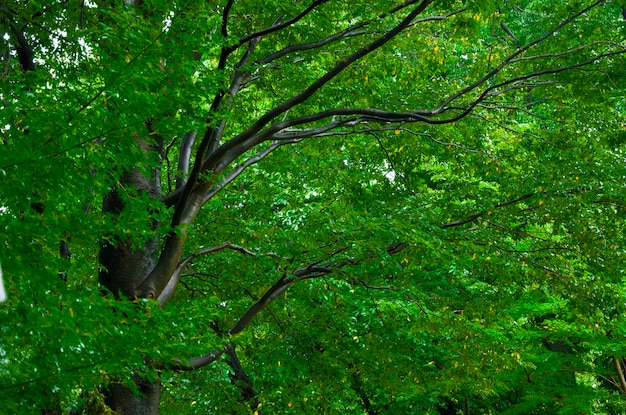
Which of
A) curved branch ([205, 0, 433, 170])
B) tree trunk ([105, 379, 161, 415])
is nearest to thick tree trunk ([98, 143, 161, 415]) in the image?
tree trunk ([105, 379, 161, 415])

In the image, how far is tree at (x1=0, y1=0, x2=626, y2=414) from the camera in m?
4.24

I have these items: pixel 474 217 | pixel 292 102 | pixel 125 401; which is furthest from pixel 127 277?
pixel 474 217

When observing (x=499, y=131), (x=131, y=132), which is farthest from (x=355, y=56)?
(x=499, y=131)

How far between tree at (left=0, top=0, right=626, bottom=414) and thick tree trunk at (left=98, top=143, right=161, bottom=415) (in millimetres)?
26

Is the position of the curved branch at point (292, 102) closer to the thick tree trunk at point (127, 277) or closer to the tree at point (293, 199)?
the tree at point (293, 199)

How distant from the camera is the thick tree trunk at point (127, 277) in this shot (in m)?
7.27

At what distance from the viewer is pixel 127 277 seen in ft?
24.9

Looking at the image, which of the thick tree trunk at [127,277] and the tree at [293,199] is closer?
the tree at [293,199]

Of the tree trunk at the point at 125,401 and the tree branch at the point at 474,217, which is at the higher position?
the tree branch at the point at 474,217

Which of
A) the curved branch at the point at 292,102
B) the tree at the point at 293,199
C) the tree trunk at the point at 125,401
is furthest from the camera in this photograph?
the curved branch at the point at 292,102

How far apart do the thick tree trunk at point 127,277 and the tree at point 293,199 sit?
26 millimetres

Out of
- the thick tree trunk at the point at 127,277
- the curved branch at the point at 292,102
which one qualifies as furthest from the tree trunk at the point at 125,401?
the curved branch at the point at 292,102

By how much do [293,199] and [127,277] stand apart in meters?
5.22

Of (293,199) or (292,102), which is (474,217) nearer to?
(293,199)
